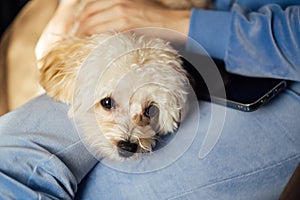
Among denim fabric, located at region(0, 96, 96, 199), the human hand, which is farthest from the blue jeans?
the human hand

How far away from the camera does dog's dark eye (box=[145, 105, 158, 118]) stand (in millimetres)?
871

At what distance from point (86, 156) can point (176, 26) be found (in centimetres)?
33

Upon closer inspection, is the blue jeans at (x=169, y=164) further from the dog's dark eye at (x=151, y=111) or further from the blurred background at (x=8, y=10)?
the blurred background at (x=8, y=10)

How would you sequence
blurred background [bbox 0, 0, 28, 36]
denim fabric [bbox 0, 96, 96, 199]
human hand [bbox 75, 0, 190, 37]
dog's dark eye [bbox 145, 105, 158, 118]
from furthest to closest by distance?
blurred background [bbox 0, 0, 28, 36], human hand [bbox 75, 0, 190, 37], dog's dark eye [bbox 145, 105, 158, 118], denim fabric [bbox 0, 96, 96, 199]

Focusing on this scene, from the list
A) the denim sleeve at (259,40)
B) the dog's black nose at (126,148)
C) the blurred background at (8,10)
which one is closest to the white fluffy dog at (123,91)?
the dog's black nose at (126,148)

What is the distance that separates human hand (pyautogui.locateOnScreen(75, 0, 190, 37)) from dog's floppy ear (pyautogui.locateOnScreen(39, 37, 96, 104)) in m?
0.08

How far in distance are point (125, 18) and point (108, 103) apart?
0.23 m

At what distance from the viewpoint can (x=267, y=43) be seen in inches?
35.9

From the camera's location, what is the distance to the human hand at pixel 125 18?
0.99 m

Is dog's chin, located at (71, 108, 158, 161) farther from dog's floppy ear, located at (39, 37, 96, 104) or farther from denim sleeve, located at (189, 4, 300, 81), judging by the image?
denim sleeve, located at (189, 4, 300, 81)

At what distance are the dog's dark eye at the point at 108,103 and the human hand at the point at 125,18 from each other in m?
0.18

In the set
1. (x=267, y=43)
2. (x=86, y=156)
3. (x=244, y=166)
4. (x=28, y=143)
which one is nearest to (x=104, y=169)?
(x=86, y=156)

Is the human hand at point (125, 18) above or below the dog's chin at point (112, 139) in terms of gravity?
above

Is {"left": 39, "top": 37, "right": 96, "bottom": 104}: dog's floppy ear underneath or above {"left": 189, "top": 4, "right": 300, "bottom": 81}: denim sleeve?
underneath
